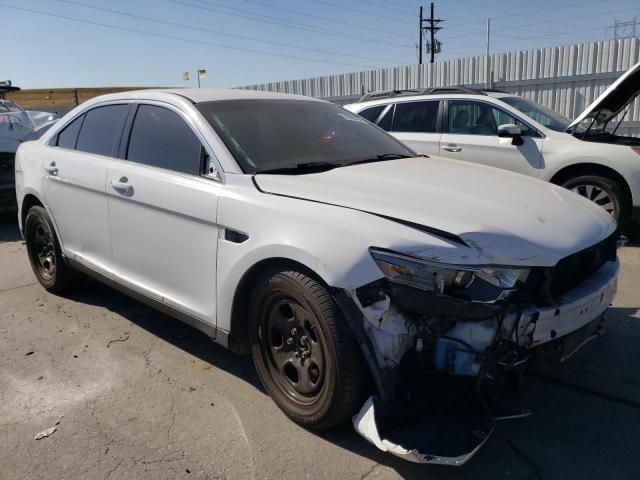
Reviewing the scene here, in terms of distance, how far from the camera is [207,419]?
3016 mm

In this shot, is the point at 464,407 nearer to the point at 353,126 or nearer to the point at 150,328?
the point at 353,126

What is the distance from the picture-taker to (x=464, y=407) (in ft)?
8.32

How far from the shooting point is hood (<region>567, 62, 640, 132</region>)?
5.15 m

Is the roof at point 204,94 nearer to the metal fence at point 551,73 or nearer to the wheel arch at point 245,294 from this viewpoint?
the wheel arch at point 245,294

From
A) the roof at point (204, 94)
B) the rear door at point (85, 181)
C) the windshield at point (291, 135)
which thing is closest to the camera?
the windshield at point (291, 135)

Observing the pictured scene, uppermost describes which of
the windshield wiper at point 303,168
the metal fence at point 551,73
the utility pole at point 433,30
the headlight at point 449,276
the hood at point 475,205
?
the utility pole at point 433,30

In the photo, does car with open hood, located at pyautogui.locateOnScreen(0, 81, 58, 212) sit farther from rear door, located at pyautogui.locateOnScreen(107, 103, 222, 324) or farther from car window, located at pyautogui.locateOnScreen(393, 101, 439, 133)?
car window, located at pyautogui.locateOnScreen(393, 101, 439, 133)

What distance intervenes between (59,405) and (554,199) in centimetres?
308

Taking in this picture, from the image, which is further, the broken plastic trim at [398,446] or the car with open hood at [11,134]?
the car with open hood at [11,134]

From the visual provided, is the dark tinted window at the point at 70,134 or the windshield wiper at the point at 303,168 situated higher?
the dark tinted window at the point at 70,134

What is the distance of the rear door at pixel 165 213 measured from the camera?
3.17m

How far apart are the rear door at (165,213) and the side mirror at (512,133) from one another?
176 inches

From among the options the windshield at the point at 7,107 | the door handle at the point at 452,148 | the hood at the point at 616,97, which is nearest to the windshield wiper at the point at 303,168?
the hood at the point at 616,97

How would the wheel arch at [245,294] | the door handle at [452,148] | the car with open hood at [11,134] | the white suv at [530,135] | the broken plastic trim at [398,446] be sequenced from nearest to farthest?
the broken plastic trim at [398,446] < the wheel arch at [245,294] < the white suv at [530,135] < the door handle at [452,148] < the car with open hood at [11,134]
